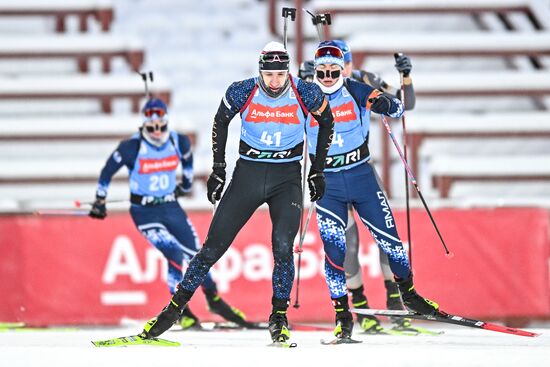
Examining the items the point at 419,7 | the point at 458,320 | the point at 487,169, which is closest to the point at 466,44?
the point at 419,7

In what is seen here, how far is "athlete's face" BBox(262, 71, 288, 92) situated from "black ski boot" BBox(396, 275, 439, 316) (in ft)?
5.63

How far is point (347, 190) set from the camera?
323 inches

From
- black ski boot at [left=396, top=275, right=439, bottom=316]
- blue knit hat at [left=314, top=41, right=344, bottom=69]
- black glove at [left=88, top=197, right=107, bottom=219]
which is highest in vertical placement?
blue knit hat at [left=314, top=41, right=344, bottom=69]

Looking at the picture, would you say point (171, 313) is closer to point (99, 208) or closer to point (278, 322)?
point (278, 322)

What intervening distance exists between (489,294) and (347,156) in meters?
3.93

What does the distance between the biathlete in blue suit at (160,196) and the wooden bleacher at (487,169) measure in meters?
4.22

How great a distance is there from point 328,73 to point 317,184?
0.97 meters

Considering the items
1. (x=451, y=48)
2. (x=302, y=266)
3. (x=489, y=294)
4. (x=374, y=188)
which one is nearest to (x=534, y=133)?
(x=451, y=48)

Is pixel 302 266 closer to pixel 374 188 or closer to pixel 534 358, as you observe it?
pixel 374 188

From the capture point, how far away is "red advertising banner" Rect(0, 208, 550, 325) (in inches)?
456

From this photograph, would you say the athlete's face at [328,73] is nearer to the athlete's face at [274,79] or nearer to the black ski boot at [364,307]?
the athlete's face at [274,79]

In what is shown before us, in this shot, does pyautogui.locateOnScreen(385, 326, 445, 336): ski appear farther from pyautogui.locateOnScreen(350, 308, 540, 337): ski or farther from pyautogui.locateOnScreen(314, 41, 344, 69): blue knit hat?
pyautogui.locateOnScreen(314, 41, 344, 69): blue knit hat

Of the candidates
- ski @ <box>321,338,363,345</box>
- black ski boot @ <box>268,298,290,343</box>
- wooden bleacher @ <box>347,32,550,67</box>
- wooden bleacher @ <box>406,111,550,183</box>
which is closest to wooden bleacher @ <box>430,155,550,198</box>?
wooden bleacher @ <box>406,111,550,183</box>

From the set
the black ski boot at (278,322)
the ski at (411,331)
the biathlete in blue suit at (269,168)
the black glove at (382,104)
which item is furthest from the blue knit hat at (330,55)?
the ski at (411,331)
